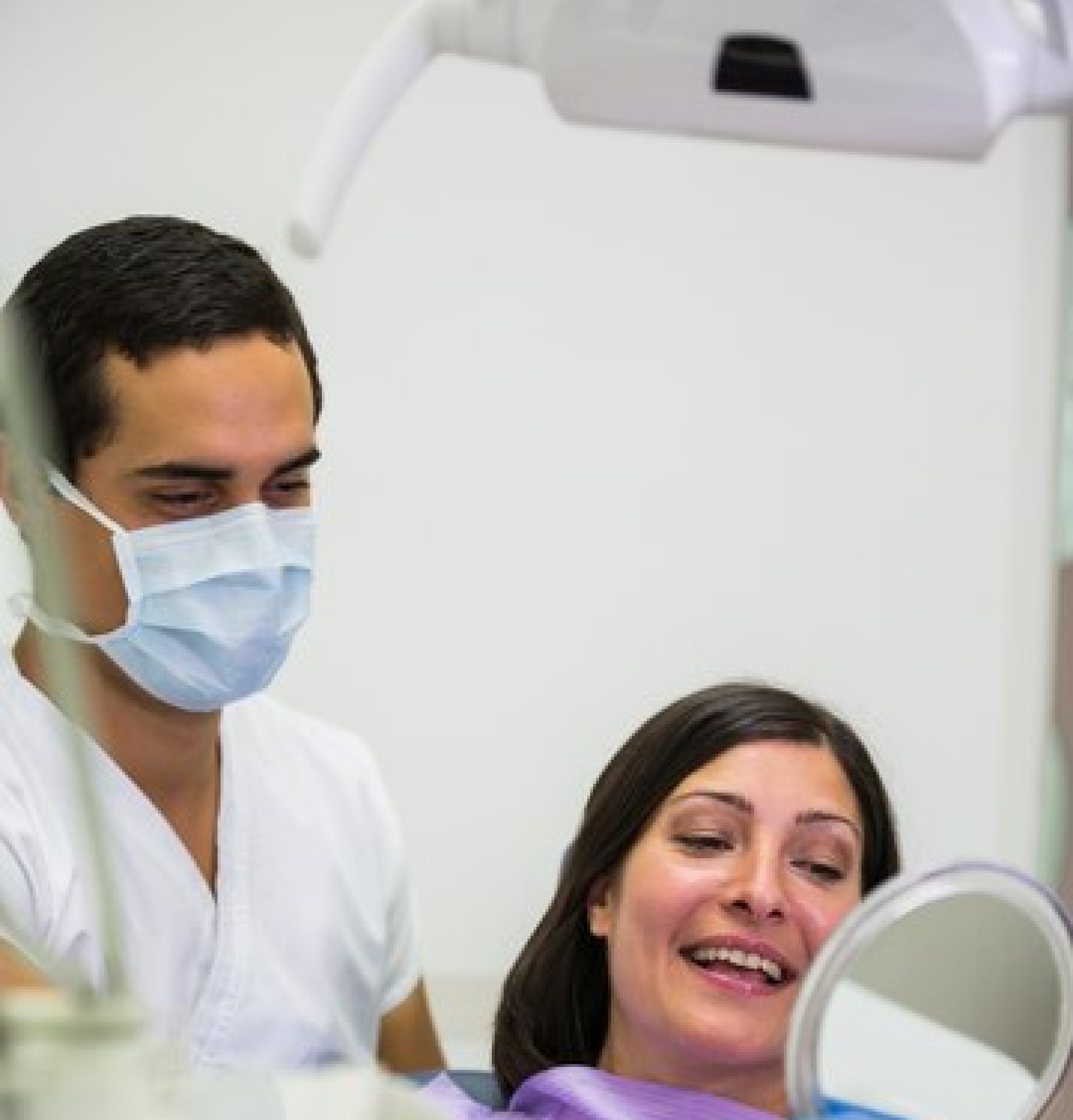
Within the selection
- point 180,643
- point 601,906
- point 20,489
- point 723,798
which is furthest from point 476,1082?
point 20,489

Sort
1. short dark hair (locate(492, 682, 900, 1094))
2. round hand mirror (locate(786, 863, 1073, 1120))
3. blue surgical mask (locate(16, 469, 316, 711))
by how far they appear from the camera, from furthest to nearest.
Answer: short dark hair (locate(492, 682, 900, 1094)) → blue surgical mask (locate(16, 469, 316, 711)) → round hand mirror (locate(786, 863, 1073, 1120))

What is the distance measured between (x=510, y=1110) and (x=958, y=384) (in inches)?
20.2

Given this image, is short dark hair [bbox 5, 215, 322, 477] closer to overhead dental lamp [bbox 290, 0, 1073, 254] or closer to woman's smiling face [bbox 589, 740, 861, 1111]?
overhead dental lamp [bbox 290, 0, 1073, 254]

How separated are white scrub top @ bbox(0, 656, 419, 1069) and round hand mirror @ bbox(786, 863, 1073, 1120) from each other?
0.32 m

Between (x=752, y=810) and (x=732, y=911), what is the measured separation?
2.3 inches

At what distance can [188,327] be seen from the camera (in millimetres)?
1127

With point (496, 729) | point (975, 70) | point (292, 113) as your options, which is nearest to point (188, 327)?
point (292, 113)

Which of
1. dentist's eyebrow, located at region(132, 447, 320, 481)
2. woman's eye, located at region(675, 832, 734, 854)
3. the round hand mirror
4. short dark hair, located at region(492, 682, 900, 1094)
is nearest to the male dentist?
dentist's eyebrow, located at region(132, 447, 320, 481)

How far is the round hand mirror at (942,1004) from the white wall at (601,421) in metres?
0.18

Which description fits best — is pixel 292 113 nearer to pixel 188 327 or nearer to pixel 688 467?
pixel 188 327

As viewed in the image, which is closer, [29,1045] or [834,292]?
[29,1045]

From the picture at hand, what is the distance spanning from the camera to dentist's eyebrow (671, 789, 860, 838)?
1.19m

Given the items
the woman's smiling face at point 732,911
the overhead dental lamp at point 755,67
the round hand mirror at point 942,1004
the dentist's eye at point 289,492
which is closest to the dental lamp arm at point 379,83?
the overhead dental lamp at point 755,67

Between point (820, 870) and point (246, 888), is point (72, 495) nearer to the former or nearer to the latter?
point (246, 888)
